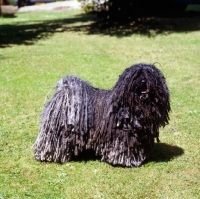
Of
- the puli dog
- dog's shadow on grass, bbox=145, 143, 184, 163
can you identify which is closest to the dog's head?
the puli dog

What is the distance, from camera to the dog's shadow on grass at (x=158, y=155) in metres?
5.96

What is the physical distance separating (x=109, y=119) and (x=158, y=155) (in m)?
1.00

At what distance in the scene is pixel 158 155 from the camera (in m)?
6.12

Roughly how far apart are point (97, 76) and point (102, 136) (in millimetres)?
5331

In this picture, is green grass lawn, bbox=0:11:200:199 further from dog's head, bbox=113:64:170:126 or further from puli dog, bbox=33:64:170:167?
dog's head, bbox=113:64:170:126

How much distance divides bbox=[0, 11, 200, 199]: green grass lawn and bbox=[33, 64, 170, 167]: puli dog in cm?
22

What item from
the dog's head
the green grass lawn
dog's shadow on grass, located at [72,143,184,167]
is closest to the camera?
the green grass lawn

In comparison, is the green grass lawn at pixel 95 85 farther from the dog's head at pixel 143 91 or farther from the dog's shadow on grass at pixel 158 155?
the dog's head at pixel 143 91

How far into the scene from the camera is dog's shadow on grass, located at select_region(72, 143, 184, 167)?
5.96 metres

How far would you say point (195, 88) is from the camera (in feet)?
31.2

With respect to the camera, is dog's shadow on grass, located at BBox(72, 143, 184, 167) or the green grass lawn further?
dog's shadow on grass, located at BBox(72, 143, 184, 167)

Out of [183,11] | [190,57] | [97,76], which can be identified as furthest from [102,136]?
[183,11]

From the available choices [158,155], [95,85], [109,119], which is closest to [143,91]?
[109,119]

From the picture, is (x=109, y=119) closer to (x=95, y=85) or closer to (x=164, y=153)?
(x=164, y=153)
